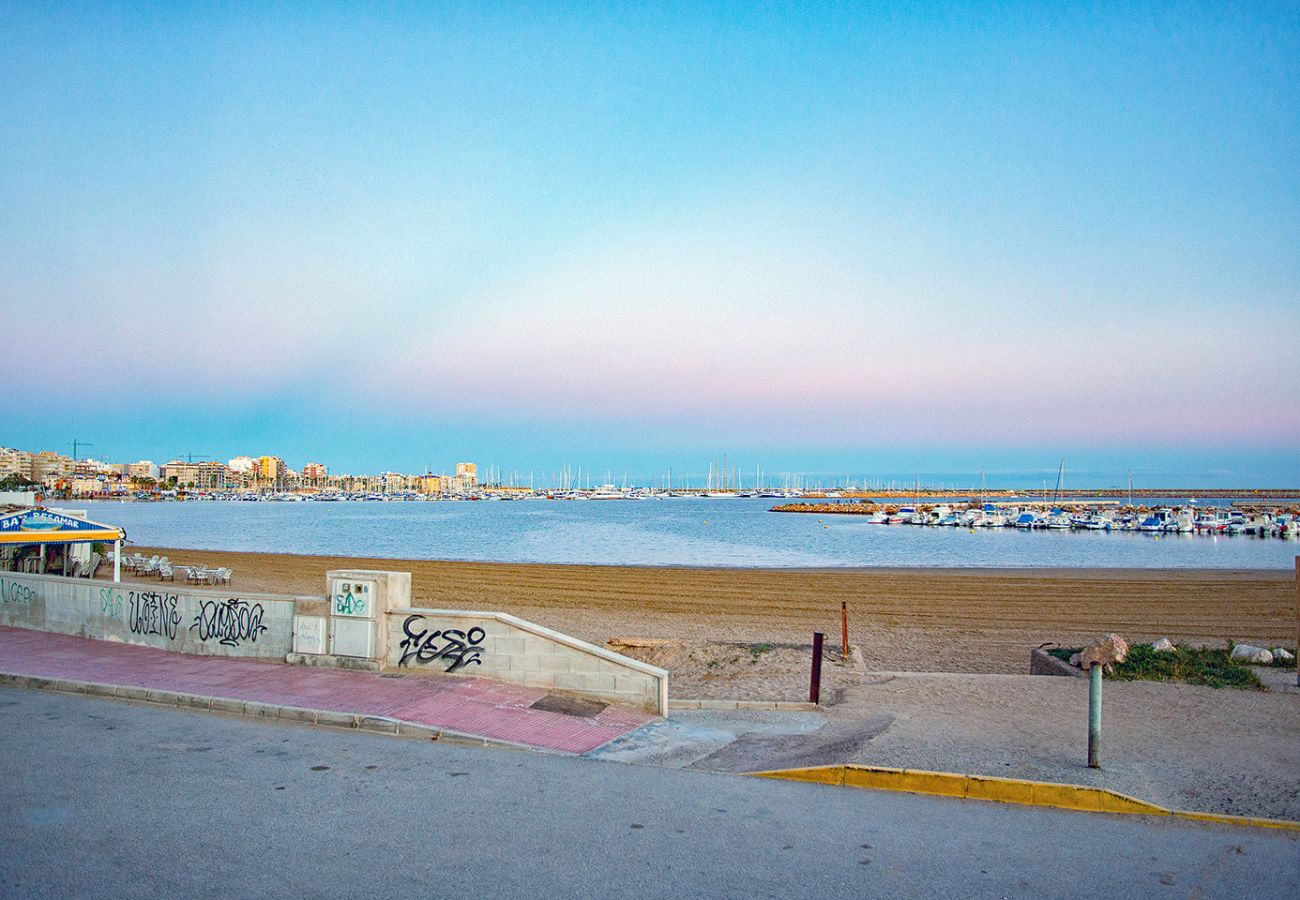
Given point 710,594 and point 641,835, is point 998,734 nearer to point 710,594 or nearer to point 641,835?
point 641,835

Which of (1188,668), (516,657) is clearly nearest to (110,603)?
(516,657)

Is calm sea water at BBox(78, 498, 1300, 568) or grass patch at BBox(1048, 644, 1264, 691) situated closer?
grass patch at BBox(1048, 644, 1264, 691)

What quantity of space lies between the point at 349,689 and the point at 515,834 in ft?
17.0

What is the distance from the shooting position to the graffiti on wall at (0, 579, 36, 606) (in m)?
15.0

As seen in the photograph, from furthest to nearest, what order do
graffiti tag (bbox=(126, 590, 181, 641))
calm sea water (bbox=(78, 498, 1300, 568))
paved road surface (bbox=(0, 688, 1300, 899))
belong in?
1. calm sea water (bbox=(78, 498, 1300, 568))
2. graffiti tag (bbox=(126, 590, 181, 641))
3. paved road surface (bbox=(0, 688, 1300, 899))

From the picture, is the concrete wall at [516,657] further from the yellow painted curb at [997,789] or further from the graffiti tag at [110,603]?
the graffiti tag at [110,603]

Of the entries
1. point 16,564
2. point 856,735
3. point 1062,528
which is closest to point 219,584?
point 16,564

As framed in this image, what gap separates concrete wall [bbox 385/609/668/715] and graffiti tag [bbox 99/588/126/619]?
4.97m

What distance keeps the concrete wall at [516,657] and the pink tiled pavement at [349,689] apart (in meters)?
0.19

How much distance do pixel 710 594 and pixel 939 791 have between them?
25.2 meters

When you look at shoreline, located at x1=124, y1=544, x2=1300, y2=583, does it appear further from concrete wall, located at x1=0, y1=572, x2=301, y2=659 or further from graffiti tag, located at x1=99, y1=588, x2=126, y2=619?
graffiti tag, located at x1=99, y1=588, x2=126, y2=619

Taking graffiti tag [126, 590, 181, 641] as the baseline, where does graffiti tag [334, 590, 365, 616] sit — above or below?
above

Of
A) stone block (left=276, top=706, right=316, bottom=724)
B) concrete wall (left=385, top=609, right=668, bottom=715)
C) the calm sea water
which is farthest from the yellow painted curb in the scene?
the calm sea water

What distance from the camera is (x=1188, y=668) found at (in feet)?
42.9
